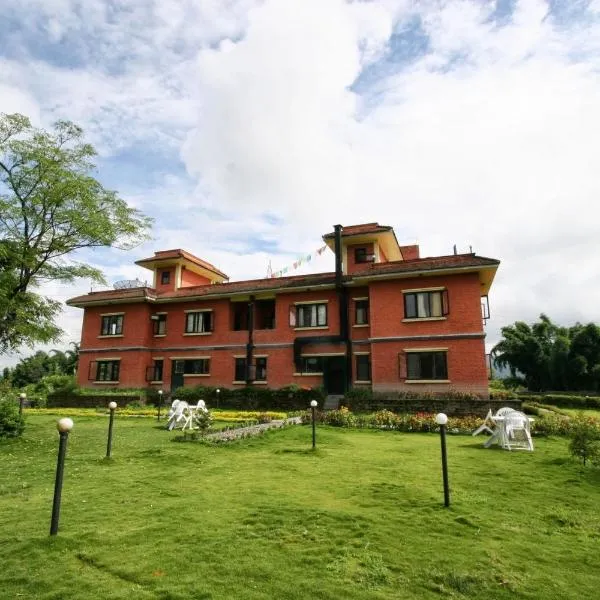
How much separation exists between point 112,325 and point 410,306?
2042cm

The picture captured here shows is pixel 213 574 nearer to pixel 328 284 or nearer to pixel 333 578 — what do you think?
pixel 333 578

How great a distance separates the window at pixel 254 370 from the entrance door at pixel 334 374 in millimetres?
3955

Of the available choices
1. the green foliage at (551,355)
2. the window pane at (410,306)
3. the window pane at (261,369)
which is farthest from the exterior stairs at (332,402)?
the green foliage at (551,355)

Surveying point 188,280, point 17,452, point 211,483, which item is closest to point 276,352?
point 188,280

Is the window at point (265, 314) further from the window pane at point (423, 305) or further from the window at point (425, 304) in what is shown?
the window pane at point (423, 305)

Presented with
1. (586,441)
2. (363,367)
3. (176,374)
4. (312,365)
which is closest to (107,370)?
(176,374)

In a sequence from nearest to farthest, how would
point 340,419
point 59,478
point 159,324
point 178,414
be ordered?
point 59,478, point 178,414, point 340,419, point 159,324

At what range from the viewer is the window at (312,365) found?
82.3 feet

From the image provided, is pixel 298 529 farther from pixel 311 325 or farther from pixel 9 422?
pixel 311 325

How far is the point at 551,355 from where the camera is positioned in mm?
36750

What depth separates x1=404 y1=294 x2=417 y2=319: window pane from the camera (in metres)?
22.6

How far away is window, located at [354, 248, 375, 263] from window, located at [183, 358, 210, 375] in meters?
11.4

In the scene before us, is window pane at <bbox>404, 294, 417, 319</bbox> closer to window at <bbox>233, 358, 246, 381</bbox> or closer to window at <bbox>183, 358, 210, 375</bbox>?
window at <bbox>233, 358, 246, 381</bbox>

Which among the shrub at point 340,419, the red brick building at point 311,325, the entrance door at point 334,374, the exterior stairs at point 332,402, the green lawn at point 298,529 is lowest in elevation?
the green lawn at point 298,529
